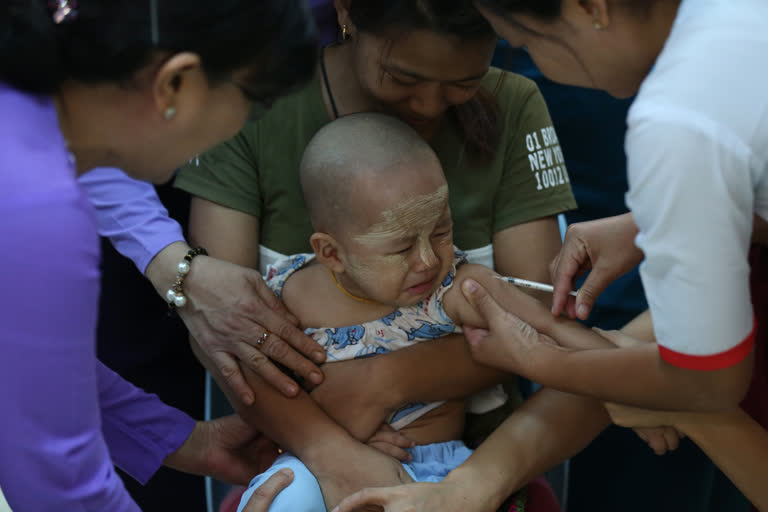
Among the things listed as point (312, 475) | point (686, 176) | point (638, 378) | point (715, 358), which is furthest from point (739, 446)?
point (312, 475)

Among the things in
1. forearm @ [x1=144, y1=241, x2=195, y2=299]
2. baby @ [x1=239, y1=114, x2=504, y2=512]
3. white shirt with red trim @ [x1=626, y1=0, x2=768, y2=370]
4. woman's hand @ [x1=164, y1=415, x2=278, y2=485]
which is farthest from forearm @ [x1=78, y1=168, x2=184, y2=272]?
white shirt with red trim @ [x1=626, y1=0, x2=768, y2=370]

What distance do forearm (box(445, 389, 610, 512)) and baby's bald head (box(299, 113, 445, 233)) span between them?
0.53m

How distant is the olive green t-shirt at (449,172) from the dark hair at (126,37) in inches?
28.1

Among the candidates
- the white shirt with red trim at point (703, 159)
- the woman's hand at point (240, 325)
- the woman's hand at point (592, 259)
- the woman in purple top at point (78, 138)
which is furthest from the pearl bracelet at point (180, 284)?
the white shirt with red trim at point (703, 159)

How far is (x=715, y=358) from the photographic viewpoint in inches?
42.2

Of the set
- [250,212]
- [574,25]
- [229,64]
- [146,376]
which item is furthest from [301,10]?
[146,376]

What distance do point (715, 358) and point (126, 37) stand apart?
0.89m

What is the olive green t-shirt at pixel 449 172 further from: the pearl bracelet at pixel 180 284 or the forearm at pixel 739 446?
the forearm at pixel 739 446

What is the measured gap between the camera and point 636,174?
3.32 ft

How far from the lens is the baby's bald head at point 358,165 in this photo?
1520mm

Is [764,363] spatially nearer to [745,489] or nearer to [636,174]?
[745,489]

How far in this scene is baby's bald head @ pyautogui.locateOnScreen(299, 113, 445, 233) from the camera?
4.99ft

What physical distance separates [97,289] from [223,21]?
37 cm

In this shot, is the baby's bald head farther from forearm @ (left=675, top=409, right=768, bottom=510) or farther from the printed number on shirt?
forearm @ (left=675, top=409, right=768, bottom=510)
